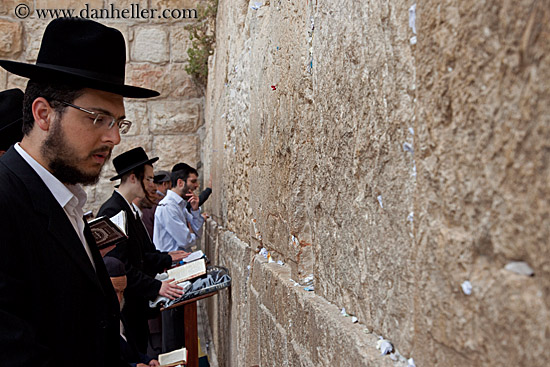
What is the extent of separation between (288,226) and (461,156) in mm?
1260

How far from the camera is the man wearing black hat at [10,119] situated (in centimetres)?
284

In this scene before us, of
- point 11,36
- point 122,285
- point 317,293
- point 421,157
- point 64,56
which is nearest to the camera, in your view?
point 421,157

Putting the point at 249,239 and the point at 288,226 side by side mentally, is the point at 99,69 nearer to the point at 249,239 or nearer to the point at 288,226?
the point at 288,226

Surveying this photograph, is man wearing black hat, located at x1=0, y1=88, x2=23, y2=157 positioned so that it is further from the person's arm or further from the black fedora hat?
the person's arm

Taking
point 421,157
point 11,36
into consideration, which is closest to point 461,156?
point 421,157

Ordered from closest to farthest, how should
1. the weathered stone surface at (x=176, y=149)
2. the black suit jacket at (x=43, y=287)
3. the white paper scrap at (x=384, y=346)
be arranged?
the white paper scrap at (x=384, y=346), the black suit jacket at (x=43, y=287), the weathered stone surface at (x=176, y=149)

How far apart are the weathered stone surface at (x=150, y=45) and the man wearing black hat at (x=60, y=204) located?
6825 mm

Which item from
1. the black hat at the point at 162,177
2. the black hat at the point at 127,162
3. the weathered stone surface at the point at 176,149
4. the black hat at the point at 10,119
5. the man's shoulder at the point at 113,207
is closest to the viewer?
the black hat at the point at 10,119

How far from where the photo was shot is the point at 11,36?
8.23 meters

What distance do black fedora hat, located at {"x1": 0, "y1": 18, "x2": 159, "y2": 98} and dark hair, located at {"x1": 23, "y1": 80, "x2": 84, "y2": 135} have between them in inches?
0.9

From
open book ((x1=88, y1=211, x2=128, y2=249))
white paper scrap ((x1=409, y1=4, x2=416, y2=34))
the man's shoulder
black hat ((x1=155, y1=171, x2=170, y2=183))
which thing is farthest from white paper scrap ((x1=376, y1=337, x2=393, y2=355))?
black hat ((x1=155, y1=171, x2=170, y2=183))

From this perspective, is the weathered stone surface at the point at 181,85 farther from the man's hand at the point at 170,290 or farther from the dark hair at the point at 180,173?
the man's hand at the point at 170,290

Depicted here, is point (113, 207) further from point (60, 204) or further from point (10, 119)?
point (60, 204)

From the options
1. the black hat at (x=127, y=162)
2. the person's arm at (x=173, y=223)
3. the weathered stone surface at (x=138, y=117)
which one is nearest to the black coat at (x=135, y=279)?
the black hat at (x=127, y=162)
